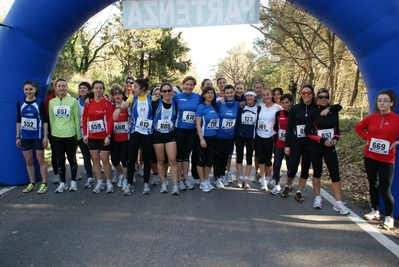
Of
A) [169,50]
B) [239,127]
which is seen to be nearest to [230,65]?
[169,50]

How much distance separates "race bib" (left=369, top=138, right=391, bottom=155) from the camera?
13.4 ft

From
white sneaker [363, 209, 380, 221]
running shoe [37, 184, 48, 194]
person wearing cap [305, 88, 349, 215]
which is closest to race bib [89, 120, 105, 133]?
running shoe [37, 184, 48, 194]

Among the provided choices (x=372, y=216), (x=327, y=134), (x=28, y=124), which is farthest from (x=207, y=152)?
(x=28, y=124)

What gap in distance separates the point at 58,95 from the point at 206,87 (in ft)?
9.01

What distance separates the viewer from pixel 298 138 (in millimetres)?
5004

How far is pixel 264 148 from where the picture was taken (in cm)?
575

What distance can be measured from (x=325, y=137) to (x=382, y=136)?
0.76 m

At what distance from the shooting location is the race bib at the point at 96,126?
17.5ft

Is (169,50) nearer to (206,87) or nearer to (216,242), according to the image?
(206,87)

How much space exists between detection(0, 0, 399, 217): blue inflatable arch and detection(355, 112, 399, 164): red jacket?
0.50 metres

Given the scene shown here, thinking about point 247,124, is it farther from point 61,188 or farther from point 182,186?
point 61,188

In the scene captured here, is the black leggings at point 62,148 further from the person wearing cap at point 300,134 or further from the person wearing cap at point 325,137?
the person wearing cap at point 325,137

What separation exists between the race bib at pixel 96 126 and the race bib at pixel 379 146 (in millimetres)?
4379

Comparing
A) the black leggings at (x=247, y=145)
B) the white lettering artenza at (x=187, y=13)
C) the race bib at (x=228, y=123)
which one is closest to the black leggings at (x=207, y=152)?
the race bib at (x=228, y=123)
